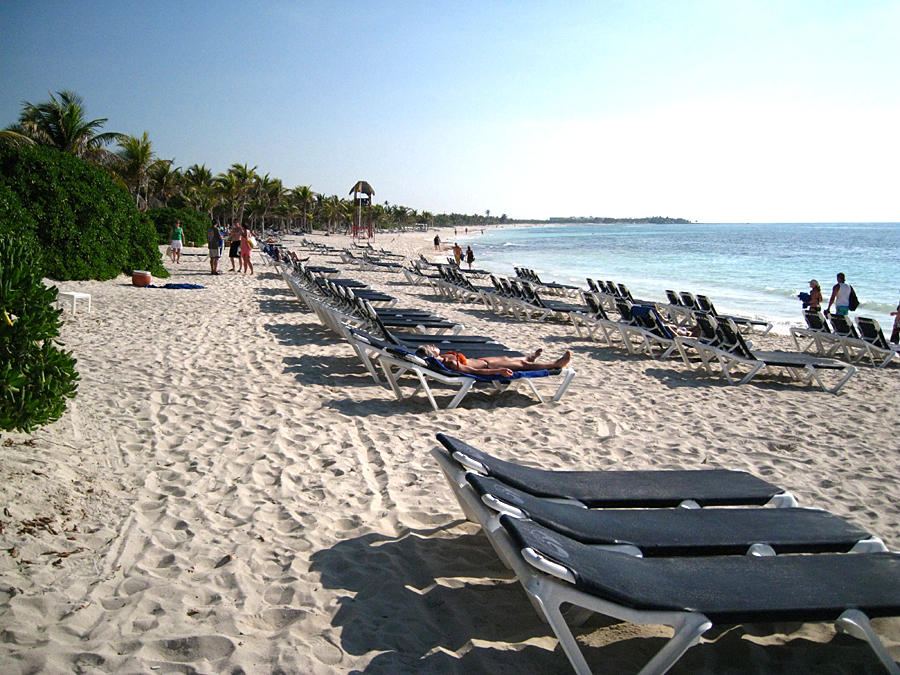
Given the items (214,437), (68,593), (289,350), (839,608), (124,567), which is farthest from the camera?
(289,350)

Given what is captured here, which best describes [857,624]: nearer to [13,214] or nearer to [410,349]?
[410,349]

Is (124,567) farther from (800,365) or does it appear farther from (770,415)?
(800,365)

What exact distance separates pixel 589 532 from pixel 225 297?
1126 cm

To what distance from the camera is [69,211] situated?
41.6 ft

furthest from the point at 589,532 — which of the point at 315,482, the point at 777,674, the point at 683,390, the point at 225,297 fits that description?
the point at 225,297

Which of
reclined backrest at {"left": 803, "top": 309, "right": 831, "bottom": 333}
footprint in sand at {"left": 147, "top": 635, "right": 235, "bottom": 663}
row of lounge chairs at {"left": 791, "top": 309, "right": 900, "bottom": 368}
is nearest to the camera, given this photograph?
footprint in sand at {"left": 147, "top": 635, "right": 235, "bottom": 663}

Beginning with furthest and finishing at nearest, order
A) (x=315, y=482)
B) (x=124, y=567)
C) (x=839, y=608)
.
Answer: (x=315, y=482)
(x=124, y=567)
(x=839, y=608)

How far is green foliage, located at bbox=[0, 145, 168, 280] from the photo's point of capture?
12.0 metres

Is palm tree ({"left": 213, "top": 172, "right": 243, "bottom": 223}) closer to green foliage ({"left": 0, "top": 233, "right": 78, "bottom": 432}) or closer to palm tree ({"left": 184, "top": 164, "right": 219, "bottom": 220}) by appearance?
palm tree ({"left": 184, "top": 164, "right": 219, "bottom": 220})

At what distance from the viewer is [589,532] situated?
2543mm

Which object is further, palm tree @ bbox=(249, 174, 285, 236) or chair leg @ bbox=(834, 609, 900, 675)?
Answer: palm tree @ bbox=(249, 174, 285, 236)

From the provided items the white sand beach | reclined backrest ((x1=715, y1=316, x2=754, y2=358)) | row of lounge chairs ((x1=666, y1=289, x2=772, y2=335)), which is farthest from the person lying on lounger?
row of lounge chairs ((x1=666, y1=289, x2=772, y2=335))

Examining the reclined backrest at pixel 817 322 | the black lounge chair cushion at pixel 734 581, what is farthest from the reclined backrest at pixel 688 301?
the black lounge chair cushion at pixel 734 581

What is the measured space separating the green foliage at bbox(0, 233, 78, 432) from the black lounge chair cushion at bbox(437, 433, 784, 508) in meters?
2.14
